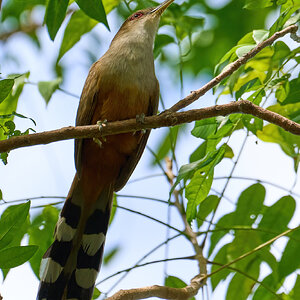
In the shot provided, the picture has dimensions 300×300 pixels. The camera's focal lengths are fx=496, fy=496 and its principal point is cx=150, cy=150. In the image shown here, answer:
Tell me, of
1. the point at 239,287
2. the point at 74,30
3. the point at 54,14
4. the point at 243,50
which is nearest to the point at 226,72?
the point at 243,50

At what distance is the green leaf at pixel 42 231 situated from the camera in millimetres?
2758

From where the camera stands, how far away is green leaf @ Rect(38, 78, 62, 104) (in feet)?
9.23

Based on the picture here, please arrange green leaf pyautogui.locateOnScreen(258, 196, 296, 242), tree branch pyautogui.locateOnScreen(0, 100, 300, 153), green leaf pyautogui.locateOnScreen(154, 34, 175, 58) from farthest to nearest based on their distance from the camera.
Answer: green leaf pyautogui.locateOnScreen(154, 34, 175, 58)
green leaf pyautogui.locateOnScreen(258, 196, 296, 242)
tree branch pyautogui.locateOnScreen(0, 100, 300, 153)

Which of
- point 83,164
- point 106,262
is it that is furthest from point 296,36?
point 106,262

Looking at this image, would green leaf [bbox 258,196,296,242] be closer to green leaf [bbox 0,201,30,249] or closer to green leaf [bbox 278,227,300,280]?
green leaf [bbox 278,227,300,280]

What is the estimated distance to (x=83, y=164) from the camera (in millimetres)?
3332

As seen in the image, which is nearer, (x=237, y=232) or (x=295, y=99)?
(x=295, y=99)

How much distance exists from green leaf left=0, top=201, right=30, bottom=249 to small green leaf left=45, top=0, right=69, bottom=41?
791 mm

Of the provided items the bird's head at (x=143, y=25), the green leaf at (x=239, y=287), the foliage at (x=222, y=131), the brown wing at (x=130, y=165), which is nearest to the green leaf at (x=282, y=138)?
the foliage at (x=222, y=131)

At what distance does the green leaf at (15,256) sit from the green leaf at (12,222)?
11 cm

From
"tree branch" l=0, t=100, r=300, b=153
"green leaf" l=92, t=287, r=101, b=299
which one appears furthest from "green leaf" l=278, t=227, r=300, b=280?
"green leaf" l=92, t=287, r=101, b=299

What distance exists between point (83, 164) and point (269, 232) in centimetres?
135

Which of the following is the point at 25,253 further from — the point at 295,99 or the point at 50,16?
the point at 295,99

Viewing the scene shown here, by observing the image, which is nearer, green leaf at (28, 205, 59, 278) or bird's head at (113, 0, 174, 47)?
green leaf at (28, 205, 59, 278)
